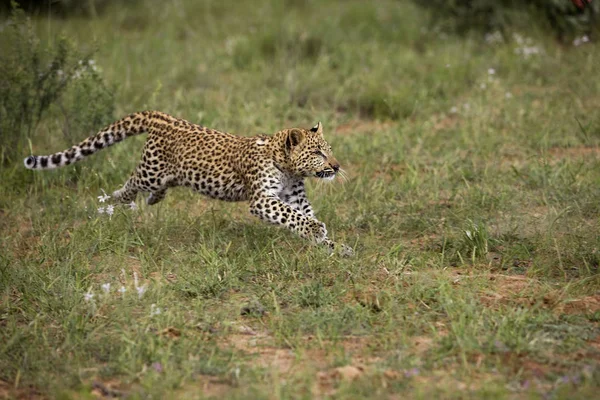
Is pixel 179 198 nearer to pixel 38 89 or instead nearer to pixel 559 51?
pixel 38 89

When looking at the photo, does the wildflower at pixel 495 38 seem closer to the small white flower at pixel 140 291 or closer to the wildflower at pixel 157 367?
the small white flower at pixel 140 291

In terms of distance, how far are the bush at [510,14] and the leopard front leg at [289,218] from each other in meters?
6.24

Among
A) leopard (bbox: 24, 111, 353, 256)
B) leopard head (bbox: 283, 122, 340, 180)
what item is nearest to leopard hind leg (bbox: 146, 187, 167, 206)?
leopard (bbox: 24, 111, 353, 256)

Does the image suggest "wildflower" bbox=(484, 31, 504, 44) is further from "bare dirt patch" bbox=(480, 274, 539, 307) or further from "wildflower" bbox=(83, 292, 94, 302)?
"wildflower" bbox=(83, 292, 94, 302)

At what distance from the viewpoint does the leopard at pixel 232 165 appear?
7.19 metres

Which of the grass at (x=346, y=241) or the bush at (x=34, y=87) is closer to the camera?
the grass at (x=346, y=241)

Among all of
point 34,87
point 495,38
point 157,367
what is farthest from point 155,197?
point 495,38

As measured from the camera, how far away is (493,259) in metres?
6.87

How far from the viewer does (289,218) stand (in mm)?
7039

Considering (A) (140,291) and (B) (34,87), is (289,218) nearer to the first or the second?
(A) (140,291)

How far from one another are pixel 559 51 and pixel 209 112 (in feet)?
14.3

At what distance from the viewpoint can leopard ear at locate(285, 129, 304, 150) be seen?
287 inches

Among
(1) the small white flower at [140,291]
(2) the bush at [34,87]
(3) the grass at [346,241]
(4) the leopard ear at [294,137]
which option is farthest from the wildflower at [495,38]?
(1) the small white flower at [140,291]

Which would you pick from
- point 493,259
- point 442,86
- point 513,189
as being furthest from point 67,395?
point 442,86
